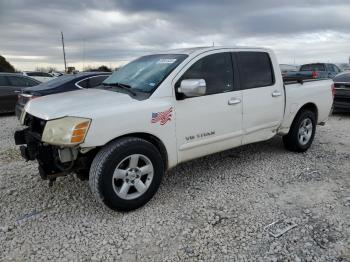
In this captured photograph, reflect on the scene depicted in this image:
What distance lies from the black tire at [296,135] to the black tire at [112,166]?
9.52 feet

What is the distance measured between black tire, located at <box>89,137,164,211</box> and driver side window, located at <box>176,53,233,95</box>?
1025 millimetres

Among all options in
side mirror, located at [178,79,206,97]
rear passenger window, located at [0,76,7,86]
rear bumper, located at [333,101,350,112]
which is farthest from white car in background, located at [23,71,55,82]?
side mirror, located at [178,79,206,97]

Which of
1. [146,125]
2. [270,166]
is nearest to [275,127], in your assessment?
[270,166]

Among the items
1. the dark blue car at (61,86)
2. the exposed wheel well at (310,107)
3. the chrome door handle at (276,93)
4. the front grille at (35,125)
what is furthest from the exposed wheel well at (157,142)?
the dark blue car at (61,86)

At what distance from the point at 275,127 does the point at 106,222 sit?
300 cm

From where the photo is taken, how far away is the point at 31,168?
16.5ft

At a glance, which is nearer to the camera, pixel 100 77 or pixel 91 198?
pixel 91 198

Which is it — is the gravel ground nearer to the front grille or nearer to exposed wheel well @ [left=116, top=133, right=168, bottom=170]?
exposed wheel well @ [left=116, top=133, right=168, bottom=170]

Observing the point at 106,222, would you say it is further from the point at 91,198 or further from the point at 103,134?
the point at 103,134

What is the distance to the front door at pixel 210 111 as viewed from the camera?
3.92 m

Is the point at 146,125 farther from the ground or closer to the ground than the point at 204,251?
farther from the ground

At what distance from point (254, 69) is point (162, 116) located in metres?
1.85

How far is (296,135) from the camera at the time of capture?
219 inches

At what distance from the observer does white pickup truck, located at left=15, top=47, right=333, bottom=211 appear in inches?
130
